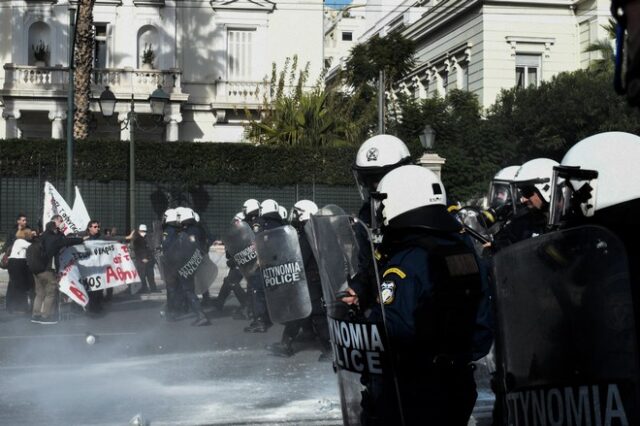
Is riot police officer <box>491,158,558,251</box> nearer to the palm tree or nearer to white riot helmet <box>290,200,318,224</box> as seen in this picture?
white riot helmet <box>290,200,318,224</box>

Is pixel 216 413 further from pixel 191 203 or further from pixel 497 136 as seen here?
pixel 497 136

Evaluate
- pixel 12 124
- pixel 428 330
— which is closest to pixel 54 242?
pixel 428 330

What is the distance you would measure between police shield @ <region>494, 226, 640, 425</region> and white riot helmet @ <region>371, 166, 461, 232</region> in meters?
0.93

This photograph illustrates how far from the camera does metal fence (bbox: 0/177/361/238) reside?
22281 mm

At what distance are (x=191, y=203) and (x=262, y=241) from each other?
46.0ft

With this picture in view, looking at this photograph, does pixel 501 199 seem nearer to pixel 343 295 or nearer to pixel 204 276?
pixel 343 295

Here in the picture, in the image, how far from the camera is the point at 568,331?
200 cm

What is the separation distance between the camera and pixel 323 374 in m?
8.56

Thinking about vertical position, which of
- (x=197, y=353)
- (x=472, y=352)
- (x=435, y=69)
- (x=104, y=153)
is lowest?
(x=197, y=353)

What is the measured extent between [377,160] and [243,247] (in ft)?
23.8

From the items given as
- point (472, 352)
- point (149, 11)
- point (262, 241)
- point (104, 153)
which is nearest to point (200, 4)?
point (149, 11)

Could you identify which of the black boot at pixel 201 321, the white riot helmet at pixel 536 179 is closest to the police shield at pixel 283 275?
the black boot at pixel 201 321

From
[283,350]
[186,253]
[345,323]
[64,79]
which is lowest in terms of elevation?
[283,350]

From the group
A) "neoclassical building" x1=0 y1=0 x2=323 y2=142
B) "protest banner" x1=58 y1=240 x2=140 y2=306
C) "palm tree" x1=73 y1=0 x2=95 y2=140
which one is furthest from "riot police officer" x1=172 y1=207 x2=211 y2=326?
"neoclassical building" x1=0 y1=0 x2=323 y2=142
